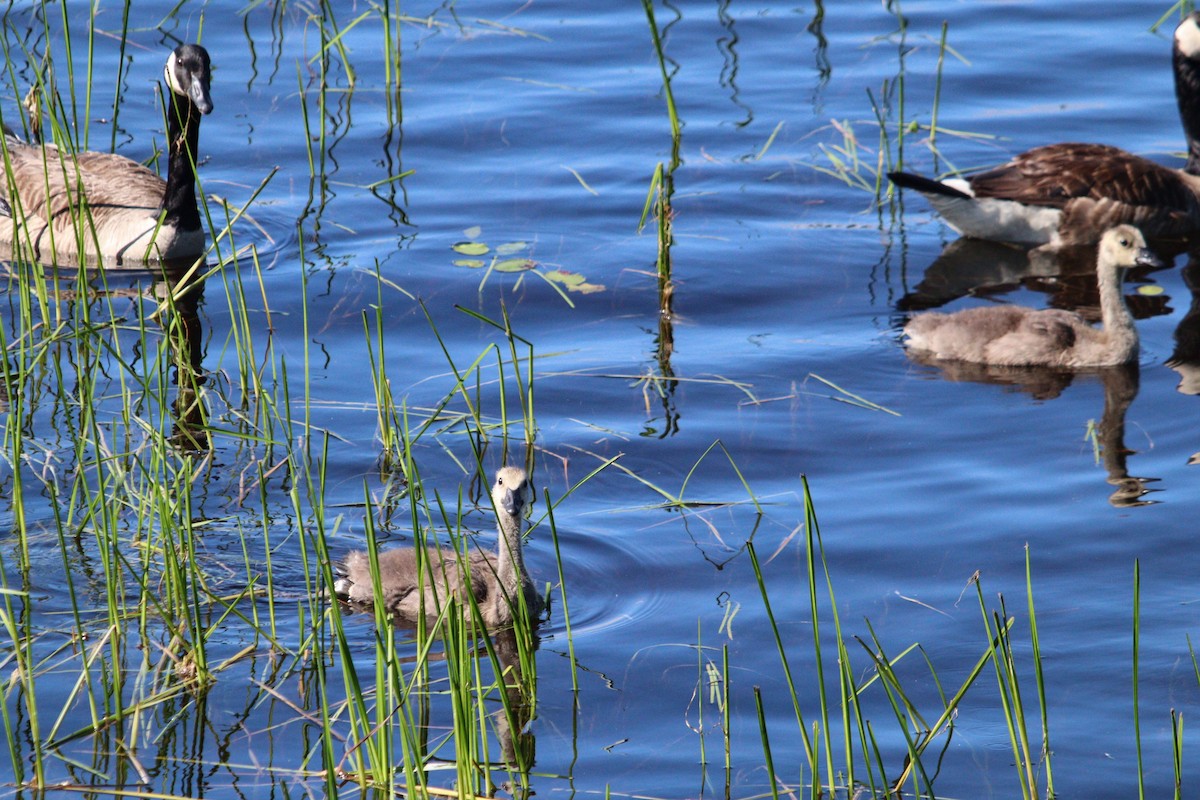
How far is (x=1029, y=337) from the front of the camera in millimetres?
8242

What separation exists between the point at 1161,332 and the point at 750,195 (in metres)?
2.73

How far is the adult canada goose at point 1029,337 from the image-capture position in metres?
8.26

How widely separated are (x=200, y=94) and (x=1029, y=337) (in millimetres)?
4514

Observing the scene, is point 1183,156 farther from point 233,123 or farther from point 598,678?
point 598,678

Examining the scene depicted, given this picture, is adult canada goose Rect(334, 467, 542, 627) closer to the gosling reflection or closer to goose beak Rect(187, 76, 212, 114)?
goose beak Rect(187, 76, 212, 114)

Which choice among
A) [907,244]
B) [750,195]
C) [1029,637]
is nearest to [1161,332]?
[907,244]

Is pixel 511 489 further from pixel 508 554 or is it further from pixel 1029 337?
pixel 1029 337

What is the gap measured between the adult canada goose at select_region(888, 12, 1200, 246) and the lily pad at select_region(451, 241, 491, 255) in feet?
8.77

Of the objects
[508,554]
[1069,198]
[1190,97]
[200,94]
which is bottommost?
[508,554]

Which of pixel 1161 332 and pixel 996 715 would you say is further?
pixel 1161 332

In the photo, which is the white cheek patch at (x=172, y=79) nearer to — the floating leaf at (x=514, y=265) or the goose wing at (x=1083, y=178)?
the floating leaf at (x=514, y=265)

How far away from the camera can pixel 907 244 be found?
393 inches

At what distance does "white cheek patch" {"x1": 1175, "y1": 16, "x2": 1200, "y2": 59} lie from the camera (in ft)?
36.2

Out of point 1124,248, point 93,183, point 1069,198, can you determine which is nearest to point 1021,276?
point 1069,198
